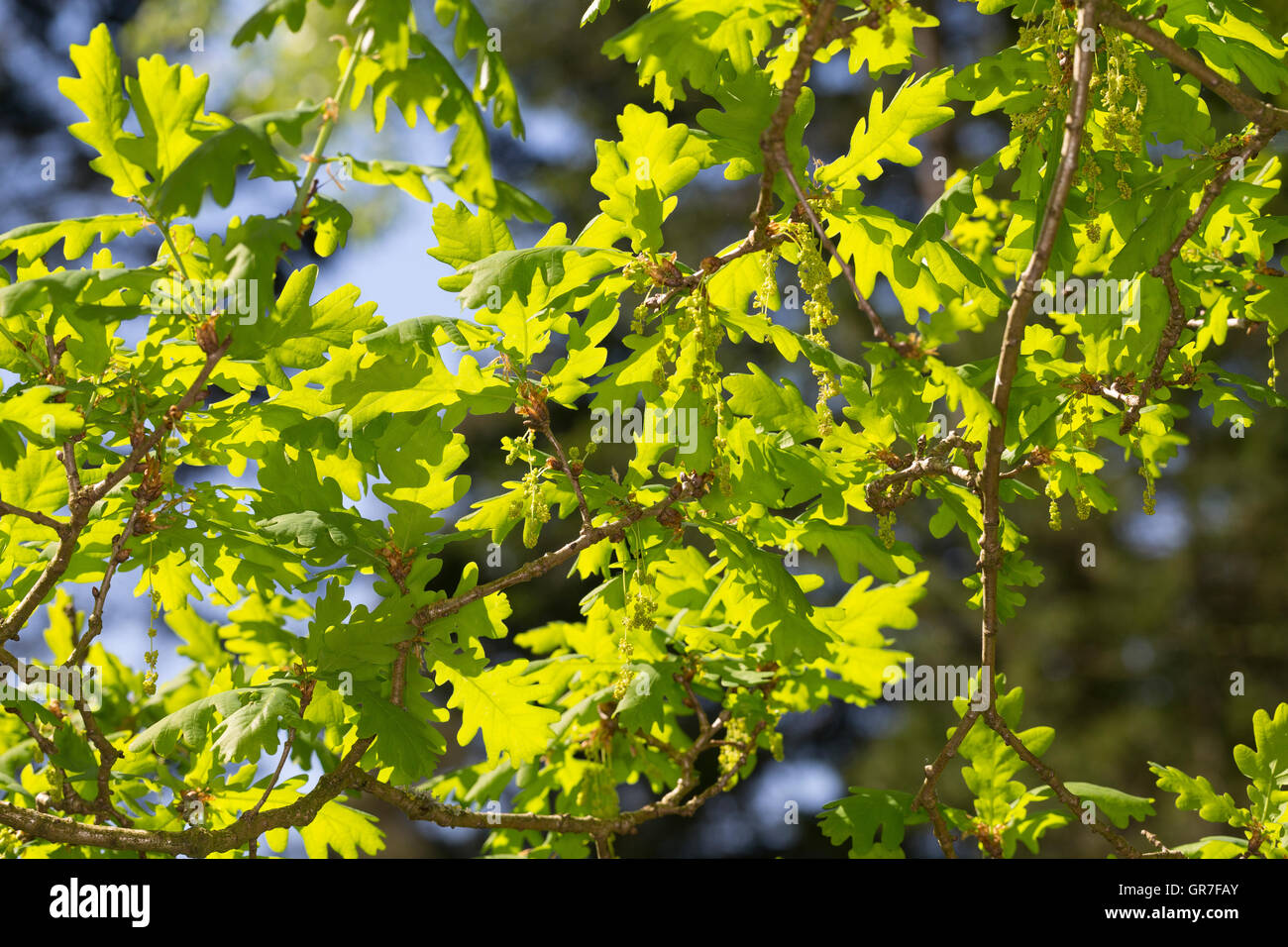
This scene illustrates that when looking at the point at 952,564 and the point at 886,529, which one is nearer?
the point at 886,529

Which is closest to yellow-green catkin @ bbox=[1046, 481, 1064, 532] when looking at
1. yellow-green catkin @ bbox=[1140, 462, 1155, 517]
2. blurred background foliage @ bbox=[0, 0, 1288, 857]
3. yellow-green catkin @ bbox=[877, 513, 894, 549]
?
yellow-green catkin @ bbox=[1140, 462, 1155, 517]

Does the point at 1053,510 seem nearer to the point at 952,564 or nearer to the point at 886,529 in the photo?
the point at 886,529

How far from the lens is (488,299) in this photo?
2016mm

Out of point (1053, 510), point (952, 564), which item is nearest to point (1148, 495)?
point (1053, 510)

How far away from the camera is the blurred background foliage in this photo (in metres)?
8.78

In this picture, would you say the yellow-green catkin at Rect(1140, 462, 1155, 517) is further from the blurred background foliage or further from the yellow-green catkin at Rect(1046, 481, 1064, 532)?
the blurred background foliage

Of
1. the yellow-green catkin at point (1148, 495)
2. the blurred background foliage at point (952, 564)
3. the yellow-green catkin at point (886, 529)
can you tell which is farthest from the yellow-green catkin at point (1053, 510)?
the blurred background foliage at point (952, 564)

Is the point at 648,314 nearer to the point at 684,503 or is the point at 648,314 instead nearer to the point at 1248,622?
the point at 684,503

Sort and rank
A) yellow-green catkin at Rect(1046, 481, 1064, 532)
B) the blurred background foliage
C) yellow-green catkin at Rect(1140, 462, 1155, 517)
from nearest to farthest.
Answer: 1. yellow-green catkin at Rect(1046, 481, 1064, 532)
2. yellow-green catkin at Rect(1140, 462, 1155, 517)
3. the blurred background foliage

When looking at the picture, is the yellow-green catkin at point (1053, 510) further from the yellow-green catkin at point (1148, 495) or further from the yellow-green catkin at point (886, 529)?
the yellow-green catkin at point (886, 529)

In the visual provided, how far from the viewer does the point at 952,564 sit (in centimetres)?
928

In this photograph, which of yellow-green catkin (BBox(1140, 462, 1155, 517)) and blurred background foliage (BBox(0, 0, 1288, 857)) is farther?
blurred background foliage (BBox(0, 0, 1288, 857))

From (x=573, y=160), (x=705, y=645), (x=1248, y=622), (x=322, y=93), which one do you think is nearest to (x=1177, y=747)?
(x=1248, y=622)
